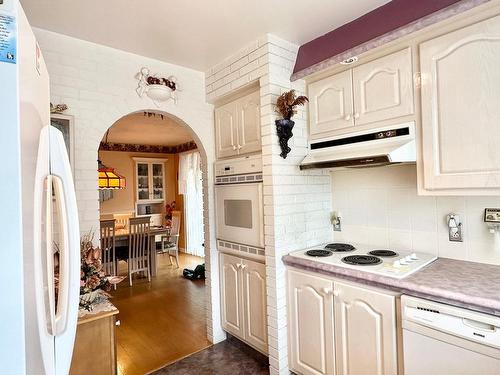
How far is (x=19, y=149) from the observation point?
60cm

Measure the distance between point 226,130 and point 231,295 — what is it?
1.43 m

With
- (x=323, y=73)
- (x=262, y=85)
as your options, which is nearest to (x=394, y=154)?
(x=323, y=73)

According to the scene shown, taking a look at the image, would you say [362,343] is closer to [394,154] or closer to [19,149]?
[394,154]

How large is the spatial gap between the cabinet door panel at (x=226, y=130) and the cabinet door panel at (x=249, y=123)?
65 mm

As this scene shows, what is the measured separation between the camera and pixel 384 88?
67.6 inches

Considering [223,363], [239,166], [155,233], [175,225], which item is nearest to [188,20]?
[239,166]

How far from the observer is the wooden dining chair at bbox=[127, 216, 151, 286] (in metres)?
4.25

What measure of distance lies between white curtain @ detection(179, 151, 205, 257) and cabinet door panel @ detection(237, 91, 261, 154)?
3.55 metres

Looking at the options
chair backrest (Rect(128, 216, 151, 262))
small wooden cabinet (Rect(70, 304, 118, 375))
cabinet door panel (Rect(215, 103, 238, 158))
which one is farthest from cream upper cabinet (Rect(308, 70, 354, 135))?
chair backrest (Rect(128, 216, 151, 262))

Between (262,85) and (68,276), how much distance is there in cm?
165

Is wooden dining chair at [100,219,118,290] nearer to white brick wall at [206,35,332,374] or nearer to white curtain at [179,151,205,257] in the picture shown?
white curtain at [179,151,205,257]

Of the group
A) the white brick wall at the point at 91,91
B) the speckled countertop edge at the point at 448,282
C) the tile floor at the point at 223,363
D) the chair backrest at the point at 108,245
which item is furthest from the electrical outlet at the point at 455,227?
the chair backrest at the point at 108,245

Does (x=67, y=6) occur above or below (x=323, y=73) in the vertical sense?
above

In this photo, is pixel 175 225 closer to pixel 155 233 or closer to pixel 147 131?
pixel 155 233
